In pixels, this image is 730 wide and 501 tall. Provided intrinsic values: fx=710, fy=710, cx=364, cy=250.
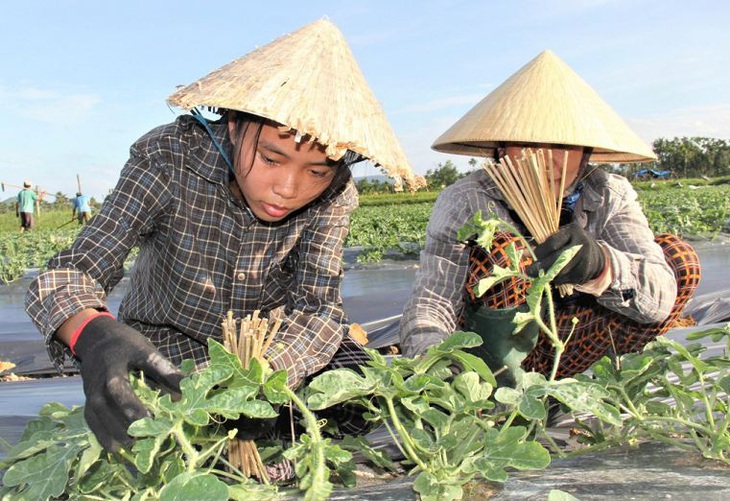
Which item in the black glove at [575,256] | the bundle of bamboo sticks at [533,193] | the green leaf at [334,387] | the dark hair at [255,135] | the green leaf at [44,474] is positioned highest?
the dark hair at [255,135]

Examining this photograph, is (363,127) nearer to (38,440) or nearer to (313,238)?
(313,238)

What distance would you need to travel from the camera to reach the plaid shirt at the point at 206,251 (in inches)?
66.6

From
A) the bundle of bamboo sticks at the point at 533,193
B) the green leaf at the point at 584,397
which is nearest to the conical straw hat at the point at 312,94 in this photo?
the bundle of bamboo sticks at the point at 533,193

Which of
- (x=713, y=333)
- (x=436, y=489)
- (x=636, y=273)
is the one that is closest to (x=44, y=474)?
(x=436, y=489)

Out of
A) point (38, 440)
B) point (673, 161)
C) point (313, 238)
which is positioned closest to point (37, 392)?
point (313, 238)

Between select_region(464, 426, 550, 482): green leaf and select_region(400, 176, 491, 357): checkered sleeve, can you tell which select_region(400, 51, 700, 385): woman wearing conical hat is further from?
select_region(464, 426, 550, 482): green leaf

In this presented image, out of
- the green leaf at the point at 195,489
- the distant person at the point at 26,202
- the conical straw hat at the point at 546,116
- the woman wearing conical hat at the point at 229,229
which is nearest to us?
the green leaf at the point at 195,489

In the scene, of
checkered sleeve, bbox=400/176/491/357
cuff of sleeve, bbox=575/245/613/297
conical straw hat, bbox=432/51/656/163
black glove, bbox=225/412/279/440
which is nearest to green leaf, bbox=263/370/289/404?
black glove, bbox=225/412/279/440

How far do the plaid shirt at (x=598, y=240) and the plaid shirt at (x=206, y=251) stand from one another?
0.22 metres

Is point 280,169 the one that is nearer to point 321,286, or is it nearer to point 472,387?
point 321,286

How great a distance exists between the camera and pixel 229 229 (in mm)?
1854

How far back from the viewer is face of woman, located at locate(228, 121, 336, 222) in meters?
1.50

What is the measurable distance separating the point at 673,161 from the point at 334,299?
186 ft

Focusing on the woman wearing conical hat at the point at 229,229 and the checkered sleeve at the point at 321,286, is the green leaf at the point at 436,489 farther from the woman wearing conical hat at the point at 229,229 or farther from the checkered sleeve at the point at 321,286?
the checkered sleeve at the point at 321,286
